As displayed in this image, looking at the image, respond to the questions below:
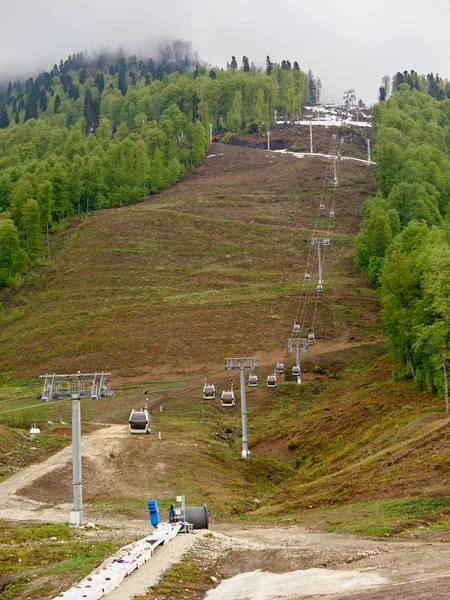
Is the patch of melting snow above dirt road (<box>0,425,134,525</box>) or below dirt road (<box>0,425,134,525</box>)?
above

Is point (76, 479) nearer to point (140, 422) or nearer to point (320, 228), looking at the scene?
point (140, 422)

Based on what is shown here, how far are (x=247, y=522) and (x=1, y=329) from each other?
273 ft

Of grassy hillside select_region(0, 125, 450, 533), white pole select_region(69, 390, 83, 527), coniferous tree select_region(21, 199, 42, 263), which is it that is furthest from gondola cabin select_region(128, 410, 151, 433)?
coniferous tree select_region(21, 199, 42, 263)

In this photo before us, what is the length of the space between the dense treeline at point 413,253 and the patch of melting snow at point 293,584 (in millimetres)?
34688

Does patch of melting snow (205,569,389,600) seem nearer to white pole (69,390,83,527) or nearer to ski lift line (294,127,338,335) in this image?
white pole (69,390,83,527)

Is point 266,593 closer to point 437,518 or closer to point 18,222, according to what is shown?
point 437,518

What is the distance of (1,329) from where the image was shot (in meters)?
117

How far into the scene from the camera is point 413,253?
7762 cm

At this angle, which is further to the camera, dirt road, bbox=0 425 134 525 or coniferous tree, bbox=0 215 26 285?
coniferous tree, bbox=0 215 26 285

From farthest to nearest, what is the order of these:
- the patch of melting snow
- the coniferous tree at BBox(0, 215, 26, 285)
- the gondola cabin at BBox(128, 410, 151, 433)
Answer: the coniferous tree at BBox(0, 215, 26, 285), the gondola cabin at BBox(128, 410, 151, 433), the patch of melting snow

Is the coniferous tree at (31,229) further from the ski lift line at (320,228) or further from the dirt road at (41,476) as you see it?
the dirt road at (41,476)

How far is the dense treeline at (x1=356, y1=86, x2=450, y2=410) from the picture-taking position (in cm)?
5972

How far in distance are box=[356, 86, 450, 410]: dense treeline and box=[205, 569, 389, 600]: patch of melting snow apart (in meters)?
34.7

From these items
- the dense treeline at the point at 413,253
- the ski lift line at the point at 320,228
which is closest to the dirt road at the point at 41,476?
the dense treeline at the point at 413,253
